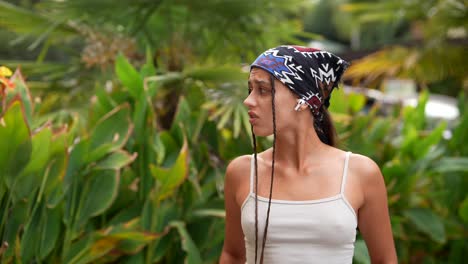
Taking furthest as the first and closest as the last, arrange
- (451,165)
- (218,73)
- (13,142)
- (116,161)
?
(451,165), (218,73), (116,161), (13,142)

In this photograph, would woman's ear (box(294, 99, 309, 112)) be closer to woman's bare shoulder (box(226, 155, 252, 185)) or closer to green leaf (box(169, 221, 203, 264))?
woman's bare shoulder (box(226, 155, 252, 185))

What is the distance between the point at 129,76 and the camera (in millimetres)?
3205

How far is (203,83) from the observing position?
370cm

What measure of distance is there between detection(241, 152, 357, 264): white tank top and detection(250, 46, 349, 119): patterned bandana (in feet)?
0.81

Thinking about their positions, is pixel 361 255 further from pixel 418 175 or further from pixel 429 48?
pixel 429 48

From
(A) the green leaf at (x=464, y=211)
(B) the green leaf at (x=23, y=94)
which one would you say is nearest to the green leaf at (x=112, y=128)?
(B) the green leaf at (x=23, y=94)

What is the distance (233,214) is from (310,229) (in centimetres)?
31

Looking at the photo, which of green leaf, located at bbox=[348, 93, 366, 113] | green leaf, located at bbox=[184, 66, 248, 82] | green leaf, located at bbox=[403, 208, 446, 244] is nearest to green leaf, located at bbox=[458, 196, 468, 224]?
green leaf, located at bbox=[403, 208, 446, 244]

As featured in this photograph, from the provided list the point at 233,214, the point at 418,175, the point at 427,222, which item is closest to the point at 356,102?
the point at 418,175

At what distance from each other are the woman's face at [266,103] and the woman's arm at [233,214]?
0.72ft

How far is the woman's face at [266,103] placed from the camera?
6.06 feet

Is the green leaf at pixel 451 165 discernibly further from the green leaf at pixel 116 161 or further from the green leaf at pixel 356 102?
the green leaf at pixel 116 161

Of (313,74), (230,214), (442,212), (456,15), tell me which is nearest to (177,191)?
(230,214)

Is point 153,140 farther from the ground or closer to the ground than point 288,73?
closer to the ground
